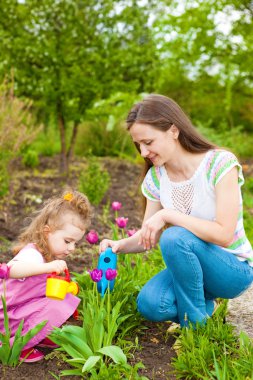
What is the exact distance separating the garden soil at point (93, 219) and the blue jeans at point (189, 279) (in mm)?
176

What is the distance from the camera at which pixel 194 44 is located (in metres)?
8.94

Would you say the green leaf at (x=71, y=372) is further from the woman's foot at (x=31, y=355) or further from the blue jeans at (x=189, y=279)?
the blue jeans at (x=189, y=279)

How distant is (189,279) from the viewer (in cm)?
267

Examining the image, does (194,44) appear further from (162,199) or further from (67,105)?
(162,199)

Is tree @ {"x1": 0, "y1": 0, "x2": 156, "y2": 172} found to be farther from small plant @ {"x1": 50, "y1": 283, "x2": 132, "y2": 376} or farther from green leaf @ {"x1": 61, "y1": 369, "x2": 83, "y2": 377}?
green leaf @ {"x1": 61, "y1": 369, "x2": 83, "y2": 377}

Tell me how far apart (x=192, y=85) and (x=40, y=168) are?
4.93m

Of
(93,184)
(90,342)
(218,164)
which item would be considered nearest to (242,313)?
(218,164)

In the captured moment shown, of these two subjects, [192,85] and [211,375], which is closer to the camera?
[211,375]

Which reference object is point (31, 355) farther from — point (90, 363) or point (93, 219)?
point (93, 219)

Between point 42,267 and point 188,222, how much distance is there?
690 mm

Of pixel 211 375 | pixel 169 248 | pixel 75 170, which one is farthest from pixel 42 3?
pixel 211 375

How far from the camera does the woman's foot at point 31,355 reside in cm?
Result: 259

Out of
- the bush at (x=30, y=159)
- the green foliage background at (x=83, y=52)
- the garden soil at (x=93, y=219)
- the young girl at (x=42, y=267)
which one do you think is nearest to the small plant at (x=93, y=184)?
the garden soil at (x=93, y=219)

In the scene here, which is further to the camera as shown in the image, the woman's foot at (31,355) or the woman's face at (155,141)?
the woman's face at (155,141)
